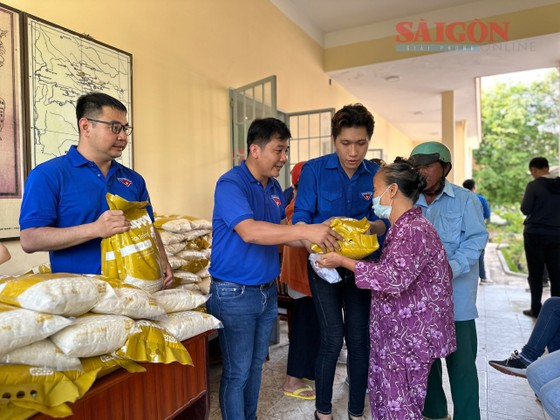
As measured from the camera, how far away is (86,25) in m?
2.28

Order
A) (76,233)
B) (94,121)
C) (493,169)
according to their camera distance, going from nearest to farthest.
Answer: (76,233), (94,121), (493,169)

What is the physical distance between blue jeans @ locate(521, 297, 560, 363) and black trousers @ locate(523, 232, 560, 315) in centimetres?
197

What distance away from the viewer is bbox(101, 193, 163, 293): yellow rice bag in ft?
4.30

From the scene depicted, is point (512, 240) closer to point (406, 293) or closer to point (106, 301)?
point (406, 293)

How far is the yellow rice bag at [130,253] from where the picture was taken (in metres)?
1.31

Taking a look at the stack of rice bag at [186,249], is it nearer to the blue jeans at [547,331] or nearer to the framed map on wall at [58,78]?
the framed map on wall at [58,78]

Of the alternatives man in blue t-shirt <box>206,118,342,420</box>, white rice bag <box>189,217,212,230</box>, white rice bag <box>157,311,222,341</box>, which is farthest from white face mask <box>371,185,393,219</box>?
white rice bag <box>189,217,212,230</box>

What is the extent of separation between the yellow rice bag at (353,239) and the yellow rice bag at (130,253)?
0.67 m

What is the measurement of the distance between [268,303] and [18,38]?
1819 mm

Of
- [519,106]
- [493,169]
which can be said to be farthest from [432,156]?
[519,106]

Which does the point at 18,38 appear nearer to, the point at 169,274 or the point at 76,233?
the point at 76,233

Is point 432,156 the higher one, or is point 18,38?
point 18,38

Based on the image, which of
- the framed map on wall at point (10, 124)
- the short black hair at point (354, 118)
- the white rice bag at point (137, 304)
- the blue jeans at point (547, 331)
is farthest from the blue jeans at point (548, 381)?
the framed map on wall at point (10, 124)

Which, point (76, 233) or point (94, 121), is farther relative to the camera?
point (94, 121)
